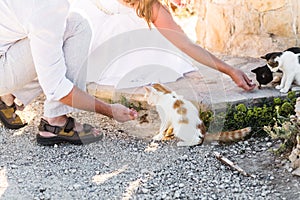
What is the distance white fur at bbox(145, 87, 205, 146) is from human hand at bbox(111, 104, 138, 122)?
0.23m

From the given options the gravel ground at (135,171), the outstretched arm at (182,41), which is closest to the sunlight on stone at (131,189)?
the gravel ground at (135,171)

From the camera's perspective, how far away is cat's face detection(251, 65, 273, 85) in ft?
11.6

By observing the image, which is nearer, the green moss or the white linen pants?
the white linen pants

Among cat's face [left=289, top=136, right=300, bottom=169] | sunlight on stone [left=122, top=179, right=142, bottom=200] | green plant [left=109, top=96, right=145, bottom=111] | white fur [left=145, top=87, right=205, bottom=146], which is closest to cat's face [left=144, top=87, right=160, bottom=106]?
white fur [left=145, top=87, right=205, bottom=146]

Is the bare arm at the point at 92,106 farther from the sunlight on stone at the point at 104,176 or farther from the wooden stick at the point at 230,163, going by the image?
the wooden stick at the point at 230,163

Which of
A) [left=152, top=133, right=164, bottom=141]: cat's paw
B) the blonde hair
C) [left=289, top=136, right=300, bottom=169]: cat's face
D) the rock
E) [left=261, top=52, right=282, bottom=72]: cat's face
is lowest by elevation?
[left=152, top=133, right=164, bottom=141]: cat's paw

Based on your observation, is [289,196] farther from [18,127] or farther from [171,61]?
[18,127]

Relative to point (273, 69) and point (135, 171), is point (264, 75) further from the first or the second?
point (135, 171)

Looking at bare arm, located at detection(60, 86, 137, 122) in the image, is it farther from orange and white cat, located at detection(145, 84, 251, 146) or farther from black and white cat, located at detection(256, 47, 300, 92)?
black and white cat, located at detection(256, 47, 300, 92)

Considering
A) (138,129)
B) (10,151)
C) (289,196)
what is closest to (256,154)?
Answer: (289,196)

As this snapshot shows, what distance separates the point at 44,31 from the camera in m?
2.86

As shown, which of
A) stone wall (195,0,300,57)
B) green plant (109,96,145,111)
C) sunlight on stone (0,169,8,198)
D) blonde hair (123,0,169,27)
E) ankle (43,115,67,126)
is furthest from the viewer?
stone wall (195,0,300,57)

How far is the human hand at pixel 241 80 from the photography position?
3.28 m

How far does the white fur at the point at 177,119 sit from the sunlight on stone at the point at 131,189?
16.7 inches
